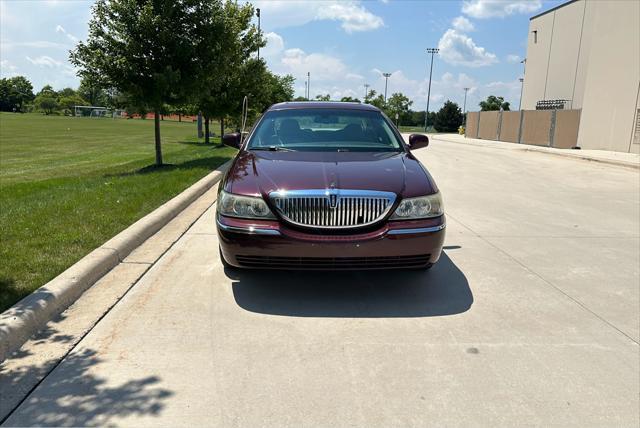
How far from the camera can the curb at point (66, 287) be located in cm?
321

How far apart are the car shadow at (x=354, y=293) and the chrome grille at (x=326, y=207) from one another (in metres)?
0.50

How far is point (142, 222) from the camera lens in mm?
6070

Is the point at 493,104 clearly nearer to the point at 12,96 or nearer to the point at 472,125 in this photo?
the point at 472,125

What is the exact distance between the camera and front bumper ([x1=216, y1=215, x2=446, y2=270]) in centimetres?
376

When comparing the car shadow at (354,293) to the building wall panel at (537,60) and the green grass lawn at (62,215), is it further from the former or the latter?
the building wall panel at (537,60)

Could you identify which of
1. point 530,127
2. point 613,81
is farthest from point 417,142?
point 530,127

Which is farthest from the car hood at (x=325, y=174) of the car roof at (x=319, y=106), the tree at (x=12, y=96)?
the tree at (x=12, y=96)

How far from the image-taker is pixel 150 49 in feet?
41.0

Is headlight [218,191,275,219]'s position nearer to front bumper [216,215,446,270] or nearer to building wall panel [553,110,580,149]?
front bumper [216,215,446,270]

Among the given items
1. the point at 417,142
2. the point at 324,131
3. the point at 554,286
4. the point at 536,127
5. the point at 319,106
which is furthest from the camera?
the point at 536,127

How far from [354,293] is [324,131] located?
A: 1.96m

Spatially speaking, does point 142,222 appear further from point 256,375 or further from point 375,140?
point 256,375

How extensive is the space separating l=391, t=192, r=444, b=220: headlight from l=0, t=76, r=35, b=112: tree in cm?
15850

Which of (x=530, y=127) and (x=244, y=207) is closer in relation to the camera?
(x=244, y=207)
